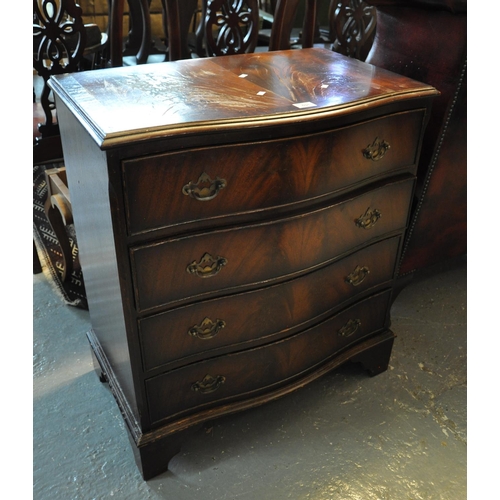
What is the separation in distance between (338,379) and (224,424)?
0.43m

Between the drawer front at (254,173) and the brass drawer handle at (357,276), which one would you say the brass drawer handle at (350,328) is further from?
the drawer front at (254,173)

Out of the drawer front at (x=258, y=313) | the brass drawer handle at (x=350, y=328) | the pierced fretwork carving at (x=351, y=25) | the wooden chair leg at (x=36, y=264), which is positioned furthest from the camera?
the pierced fretwork carving at (x=351, y=25)

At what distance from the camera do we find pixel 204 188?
3.71 ft

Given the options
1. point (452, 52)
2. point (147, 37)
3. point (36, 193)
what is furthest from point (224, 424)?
point (36, 193)

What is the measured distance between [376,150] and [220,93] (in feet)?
1.41

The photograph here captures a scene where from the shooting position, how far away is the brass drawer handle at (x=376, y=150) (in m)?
1.34

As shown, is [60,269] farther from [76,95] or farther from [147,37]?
[76,95]

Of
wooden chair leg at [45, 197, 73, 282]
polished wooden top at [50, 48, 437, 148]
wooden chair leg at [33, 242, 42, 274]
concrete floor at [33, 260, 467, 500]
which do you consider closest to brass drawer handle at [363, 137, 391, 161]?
polished wooden top at [50, 48, 437, 148]

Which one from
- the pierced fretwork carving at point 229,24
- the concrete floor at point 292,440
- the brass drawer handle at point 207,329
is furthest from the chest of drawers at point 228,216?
the pierced fretwork carving at point 229,24

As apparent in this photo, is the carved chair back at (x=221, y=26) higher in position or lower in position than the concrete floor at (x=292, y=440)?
higher

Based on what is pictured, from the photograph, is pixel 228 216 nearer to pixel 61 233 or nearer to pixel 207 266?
pixel 207 266

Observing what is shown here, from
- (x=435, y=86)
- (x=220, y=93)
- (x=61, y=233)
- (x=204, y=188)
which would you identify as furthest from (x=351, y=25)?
(x=204, y=188)

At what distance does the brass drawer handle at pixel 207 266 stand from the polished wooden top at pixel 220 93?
314 millimetres

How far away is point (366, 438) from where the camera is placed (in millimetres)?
1604
